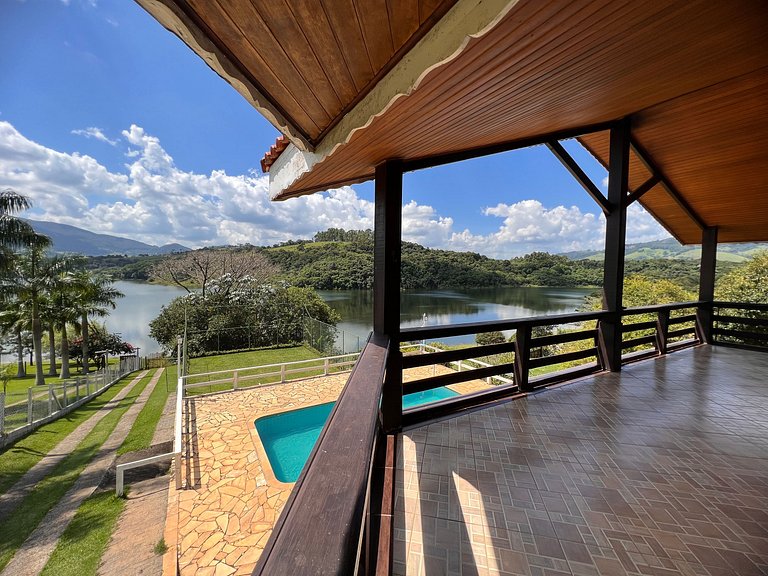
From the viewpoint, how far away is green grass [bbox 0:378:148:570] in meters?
5.72

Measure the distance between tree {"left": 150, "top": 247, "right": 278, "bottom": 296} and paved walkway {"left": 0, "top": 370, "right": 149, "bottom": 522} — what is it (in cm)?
742

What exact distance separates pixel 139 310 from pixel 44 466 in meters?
15.2

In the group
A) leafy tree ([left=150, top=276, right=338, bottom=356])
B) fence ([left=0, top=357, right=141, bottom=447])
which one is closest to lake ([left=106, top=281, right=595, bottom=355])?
leafy tree ([left=150, top=276, right=338, bottom=356])

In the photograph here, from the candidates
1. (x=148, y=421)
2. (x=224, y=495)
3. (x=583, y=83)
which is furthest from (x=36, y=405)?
(x=583, y=83)

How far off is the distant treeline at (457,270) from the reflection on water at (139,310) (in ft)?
2.98

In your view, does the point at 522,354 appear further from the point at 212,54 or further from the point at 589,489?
the point at 212,54

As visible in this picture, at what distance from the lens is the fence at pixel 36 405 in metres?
9.24

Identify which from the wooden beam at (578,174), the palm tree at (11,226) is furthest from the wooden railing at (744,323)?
the palm tree at (11,226)

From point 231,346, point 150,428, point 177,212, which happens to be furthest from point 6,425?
point 177,212

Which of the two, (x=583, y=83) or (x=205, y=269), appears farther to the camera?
→ (x=205, y=269)

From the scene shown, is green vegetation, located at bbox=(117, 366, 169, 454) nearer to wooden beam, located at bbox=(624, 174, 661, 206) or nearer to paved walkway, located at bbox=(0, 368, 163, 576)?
paved walkway, located at bbox=(0, 368, 163, 576)

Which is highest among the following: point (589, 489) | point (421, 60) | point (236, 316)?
point (421, 60)

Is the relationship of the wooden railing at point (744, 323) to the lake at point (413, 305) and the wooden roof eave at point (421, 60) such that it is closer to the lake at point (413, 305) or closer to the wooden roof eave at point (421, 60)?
the lake at point (413, 305)

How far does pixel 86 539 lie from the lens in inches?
200
